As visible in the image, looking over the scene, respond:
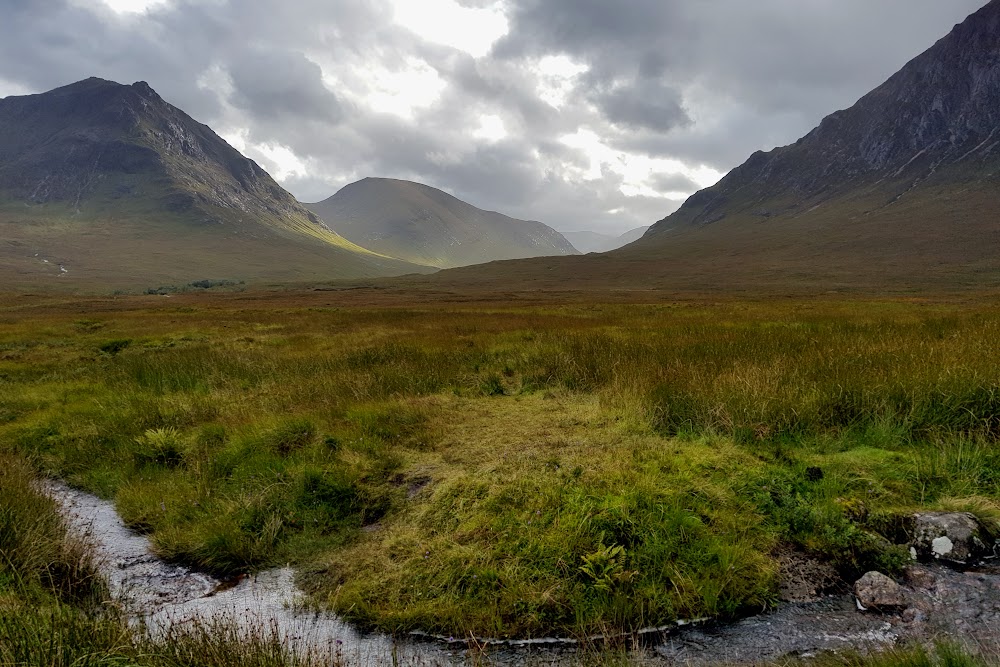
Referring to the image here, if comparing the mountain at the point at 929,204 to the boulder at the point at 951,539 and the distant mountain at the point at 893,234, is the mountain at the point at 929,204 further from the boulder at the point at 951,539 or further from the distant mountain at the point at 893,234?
the boulder at the point at 951,539

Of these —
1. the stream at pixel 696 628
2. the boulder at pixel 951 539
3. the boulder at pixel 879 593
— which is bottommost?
the stream at pixel 696 628

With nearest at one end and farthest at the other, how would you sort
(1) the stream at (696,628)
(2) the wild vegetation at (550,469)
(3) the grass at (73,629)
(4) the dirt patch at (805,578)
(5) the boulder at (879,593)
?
(3) the grass at (73,629) < (1) the stream at (696,628) < (5) the boulder at (879,593) < (4) the dirt patch at (805,578) < (2) the wild vegetation at (550,469)

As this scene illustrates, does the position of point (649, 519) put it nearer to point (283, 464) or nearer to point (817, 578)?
point (817, 578)

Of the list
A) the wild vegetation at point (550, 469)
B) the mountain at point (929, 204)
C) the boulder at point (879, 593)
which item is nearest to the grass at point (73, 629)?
the wild vegetation at point (550, 469)

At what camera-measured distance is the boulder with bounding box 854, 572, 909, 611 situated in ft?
12.8

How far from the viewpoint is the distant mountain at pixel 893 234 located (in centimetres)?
9250

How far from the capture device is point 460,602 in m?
4.12

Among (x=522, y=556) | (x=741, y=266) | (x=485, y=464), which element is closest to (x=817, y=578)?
(x=522, y=556)

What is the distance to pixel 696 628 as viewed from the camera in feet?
12.7

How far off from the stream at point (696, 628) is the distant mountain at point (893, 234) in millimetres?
71330

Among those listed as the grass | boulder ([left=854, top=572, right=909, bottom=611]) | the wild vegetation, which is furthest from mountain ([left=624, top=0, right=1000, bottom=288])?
the grass

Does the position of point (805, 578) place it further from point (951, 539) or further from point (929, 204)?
point (929, 204)

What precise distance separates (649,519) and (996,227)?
169751 millimetres

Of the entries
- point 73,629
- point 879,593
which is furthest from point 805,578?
Answer: point 73,629
